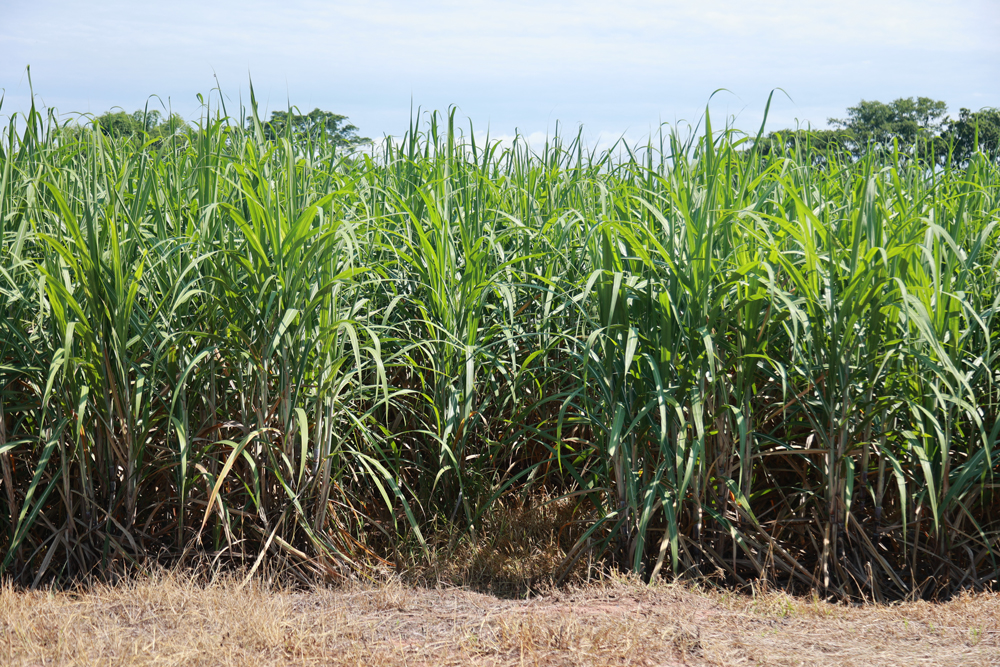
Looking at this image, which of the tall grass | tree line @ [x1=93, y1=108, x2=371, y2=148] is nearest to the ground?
the tall grass

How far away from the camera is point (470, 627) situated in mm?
2002

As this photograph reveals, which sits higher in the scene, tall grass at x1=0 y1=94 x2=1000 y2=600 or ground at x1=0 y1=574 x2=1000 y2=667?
tall grass at x1=0 y1=94 x2=1000 y2=600

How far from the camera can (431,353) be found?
8.10ft

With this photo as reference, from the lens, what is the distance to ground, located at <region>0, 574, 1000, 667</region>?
1.84 metres

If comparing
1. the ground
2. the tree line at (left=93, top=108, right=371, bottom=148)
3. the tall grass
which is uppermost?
the tree line at (left=93, top=108, right=371, bottom=148)

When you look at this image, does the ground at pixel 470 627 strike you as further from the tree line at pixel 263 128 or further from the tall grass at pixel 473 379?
the tree line at pixel 263 128

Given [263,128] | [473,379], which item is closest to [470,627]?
[473,379]

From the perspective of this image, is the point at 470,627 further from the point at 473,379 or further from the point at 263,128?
the point at 263,128

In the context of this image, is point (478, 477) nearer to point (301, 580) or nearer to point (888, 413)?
point (301, 580)

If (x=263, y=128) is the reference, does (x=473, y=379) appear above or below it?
below

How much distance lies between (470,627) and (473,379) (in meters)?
0.82

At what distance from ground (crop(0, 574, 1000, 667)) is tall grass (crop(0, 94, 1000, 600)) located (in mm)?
142

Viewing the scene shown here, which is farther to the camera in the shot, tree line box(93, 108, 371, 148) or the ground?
tree line box(93, 108, 371, 148)

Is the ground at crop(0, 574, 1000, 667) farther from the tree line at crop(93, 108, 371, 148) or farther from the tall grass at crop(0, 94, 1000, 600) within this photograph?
the tree line at crop(93, 108, 371, 148)
